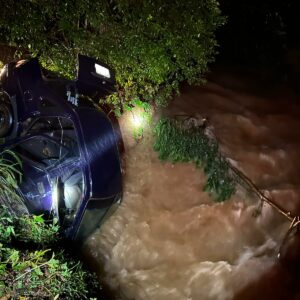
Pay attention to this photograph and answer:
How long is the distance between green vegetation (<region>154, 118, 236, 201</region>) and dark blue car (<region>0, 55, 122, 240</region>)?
2.50 metres

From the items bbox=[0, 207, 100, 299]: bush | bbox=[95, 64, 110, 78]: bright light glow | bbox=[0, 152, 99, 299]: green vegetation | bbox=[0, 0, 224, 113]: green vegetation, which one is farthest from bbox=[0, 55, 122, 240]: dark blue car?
bbox=[0, 207, 100, 299]: bush

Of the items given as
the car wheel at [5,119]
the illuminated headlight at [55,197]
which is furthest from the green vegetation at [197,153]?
the car wheel at [5,119]

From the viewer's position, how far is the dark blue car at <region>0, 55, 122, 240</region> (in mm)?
5289

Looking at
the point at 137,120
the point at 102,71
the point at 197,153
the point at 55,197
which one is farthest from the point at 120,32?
the point at 55,197

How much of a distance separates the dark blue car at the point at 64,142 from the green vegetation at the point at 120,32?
1253 millimetres

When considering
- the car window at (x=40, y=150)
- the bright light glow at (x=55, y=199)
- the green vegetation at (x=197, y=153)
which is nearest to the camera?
the bright light glow at (x=55, y=199)

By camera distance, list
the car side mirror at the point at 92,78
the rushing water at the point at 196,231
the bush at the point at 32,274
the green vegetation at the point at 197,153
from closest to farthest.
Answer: the bush at the point at 32,274 → the car side mirror at the point at 92,78 → the rushing water at the point at 196,231 → the green vegetation at the point at 197,153

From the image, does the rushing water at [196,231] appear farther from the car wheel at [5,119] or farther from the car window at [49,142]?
the car wheel at [5,119]

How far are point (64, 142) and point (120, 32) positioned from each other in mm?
2562

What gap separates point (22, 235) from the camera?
159 inches

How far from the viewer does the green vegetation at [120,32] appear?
665 centimetres

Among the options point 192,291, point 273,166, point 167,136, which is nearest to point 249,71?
point 273,166

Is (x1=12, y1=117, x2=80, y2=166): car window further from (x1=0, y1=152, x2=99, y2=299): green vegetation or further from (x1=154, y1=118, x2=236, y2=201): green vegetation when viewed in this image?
(x1=154, y1=118, x2=236, y2=201): green vegetation

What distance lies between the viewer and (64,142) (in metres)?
5.77
